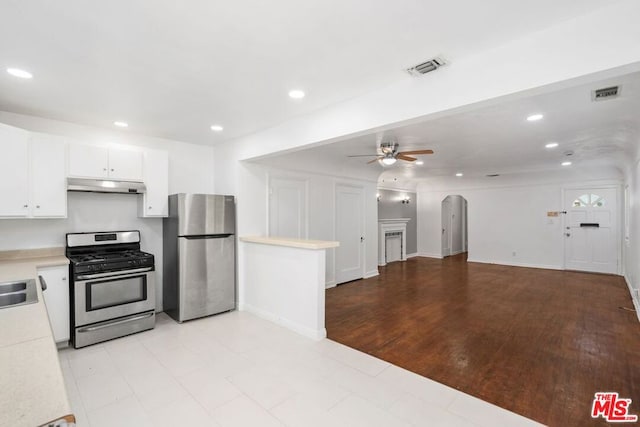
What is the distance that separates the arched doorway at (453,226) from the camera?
398 inches

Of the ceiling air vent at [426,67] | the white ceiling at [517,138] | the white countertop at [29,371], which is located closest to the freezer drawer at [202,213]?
the white ceiling at [517,138]

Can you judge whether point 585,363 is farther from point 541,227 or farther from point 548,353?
point 541,227

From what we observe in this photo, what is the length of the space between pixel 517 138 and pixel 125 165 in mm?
5361

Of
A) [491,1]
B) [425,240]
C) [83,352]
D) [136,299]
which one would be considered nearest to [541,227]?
[425,240]

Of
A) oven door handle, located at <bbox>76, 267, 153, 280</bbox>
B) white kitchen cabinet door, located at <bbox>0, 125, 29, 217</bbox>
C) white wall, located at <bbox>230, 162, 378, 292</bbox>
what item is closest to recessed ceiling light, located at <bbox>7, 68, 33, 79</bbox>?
white kitchen cabinet door, located at <bbox>0, 125, 29, 217</bbox>

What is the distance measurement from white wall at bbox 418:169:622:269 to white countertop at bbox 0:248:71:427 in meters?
9.46

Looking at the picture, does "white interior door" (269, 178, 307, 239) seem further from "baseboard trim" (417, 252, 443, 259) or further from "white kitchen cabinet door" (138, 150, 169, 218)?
"baseboard trim" (417, 252, 443, 259)

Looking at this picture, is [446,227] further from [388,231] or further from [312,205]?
[312,205]

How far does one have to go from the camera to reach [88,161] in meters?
3.42

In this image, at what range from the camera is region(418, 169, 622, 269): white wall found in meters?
7.65

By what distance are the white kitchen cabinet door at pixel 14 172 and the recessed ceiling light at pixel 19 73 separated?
91cm

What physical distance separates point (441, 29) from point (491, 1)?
0.29 meters

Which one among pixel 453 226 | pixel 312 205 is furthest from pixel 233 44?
pixel 453 226

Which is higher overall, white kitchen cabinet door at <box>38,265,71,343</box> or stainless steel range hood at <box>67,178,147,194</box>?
stainless steel range hood at <box>67,178,147,194</box>
